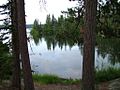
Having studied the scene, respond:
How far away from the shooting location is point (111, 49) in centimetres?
3073

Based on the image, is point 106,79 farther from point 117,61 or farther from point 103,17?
point 117,61

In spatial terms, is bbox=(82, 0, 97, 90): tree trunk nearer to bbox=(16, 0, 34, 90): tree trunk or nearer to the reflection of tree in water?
bbox=(16, 0, 34, 90): tree trunk

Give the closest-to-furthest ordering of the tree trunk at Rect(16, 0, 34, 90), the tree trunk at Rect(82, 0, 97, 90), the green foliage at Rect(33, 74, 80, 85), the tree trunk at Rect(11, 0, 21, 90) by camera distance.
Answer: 1. the tree trunk at Rect(82, 0, 97, 90)
2. the tree trunk at Rect(16, 0, 34, 90)
3. the tree trunk at Rect(11, 0, 21, 90)
4. the green foliage at Rect(33, 74, 80, 85)

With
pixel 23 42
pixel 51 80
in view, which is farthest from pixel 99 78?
pixel 23 42

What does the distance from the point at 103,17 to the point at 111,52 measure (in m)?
15.8

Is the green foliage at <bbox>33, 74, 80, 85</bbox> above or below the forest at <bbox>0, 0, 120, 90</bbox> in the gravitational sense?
below

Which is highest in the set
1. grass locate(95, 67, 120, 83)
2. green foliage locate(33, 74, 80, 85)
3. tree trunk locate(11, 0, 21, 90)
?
tree trunk locate(11, 0, 21, 90)

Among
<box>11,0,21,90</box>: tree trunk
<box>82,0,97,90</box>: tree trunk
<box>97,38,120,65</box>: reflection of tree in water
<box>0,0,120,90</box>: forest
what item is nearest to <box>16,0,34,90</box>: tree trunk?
<box>0,0,120,90</box>: forest

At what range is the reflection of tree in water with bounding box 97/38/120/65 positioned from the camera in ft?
85.5

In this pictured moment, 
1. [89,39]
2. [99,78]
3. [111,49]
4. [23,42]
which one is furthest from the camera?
[111,49]

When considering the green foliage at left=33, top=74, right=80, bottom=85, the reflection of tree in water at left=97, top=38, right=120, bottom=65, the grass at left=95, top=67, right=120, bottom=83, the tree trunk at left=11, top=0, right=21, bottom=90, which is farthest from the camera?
the reflection of tree in water at left=97, top=38, right=120, bottom=65

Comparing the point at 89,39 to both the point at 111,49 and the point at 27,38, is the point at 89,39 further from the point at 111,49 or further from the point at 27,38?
the point at 111,49

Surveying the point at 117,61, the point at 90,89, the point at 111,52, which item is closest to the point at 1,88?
the point at 90,89

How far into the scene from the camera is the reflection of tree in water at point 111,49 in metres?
26.1
